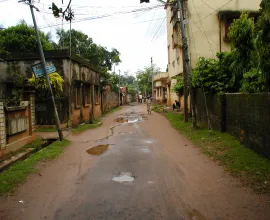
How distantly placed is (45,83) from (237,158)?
10.3 meters

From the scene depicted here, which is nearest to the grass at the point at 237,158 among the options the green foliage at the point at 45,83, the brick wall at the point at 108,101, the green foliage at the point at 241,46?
the green foliage at the point at 241,46

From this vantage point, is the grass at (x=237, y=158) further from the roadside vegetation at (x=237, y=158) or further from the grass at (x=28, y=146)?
the grass at (x=28, y=146)

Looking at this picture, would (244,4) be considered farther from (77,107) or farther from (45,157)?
(45,157)

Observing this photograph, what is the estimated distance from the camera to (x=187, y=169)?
6.25 m

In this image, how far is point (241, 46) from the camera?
9773 millimetres

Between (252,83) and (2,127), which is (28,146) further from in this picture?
(252,83)

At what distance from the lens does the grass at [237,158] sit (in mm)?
5027

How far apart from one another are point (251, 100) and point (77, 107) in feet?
35.5

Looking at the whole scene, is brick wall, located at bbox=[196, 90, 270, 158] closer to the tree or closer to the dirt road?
the dirt road

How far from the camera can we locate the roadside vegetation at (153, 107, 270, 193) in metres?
5.03

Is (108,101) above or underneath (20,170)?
above

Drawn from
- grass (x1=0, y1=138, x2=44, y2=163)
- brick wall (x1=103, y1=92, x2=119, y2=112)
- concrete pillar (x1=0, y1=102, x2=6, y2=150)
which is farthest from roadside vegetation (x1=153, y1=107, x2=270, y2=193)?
brick wall (x1=103, y1=92, x2=119, y2=112)

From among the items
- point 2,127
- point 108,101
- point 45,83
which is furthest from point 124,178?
point 108,101

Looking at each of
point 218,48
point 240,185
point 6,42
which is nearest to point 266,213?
point 240,185
